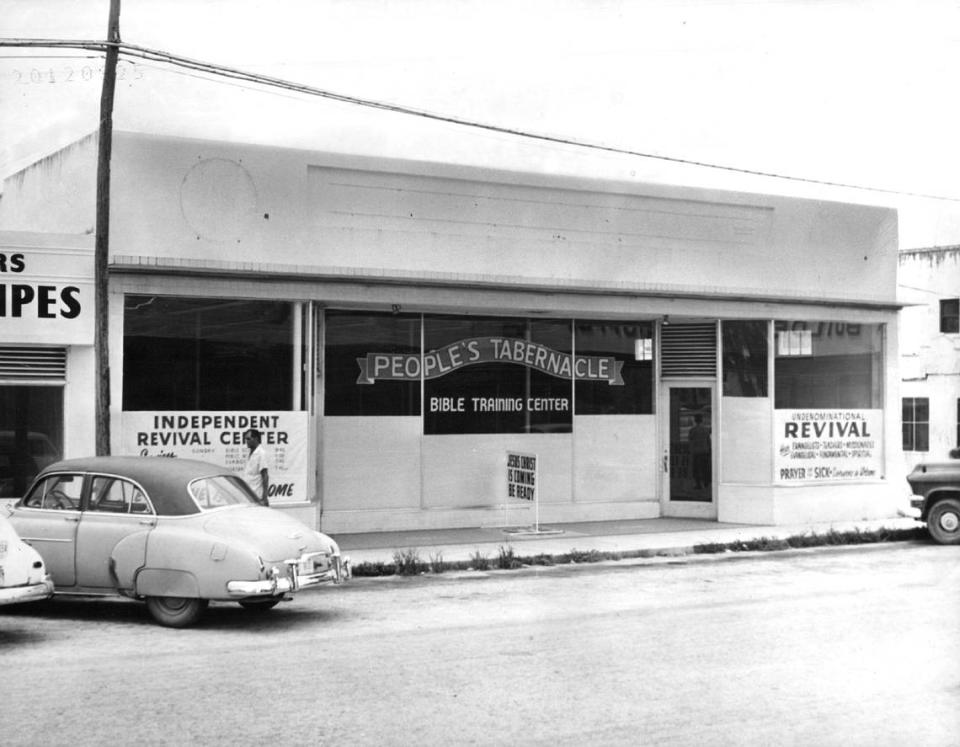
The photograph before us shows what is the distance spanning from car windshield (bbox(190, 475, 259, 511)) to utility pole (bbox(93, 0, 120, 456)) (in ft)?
11.2

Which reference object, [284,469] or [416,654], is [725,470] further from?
[416,654]

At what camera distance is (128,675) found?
8.12 meters

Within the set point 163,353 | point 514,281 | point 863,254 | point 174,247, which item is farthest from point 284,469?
point 863,254

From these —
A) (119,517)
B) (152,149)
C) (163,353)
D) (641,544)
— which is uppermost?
(152,149)

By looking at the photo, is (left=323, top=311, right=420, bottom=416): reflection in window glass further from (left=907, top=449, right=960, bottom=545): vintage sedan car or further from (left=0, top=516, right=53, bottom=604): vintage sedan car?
(left=907, top=449, right=960, bottom=545): vintage sedan car

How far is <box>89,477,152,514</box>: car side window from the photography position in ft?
34.6

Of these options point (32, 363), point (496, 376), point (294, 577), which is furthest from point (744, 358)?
point (32, 363)

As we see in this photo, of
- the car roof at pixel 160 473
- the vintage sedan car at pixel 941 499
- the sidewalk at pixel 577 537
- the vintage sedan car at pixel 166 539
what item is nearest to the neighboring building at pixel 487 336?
the sidewalk at pixel 577 537

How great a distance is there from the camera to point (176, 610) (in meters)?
10.2

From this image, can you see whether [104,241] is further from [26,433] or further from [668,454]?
[668,454]

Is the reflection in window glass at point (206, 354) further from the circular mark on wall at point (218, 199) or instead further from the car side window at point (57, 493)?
the car side window at point (57, 493)

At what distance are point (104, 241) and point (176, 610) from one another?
5.89m

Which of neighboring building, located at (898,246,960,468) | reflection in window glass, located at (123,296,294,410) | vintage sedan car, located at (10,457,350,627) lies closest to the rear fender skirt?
vintage sedan car, located at (10,457,350,627)

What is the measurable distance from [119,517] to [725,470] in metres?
12.0
